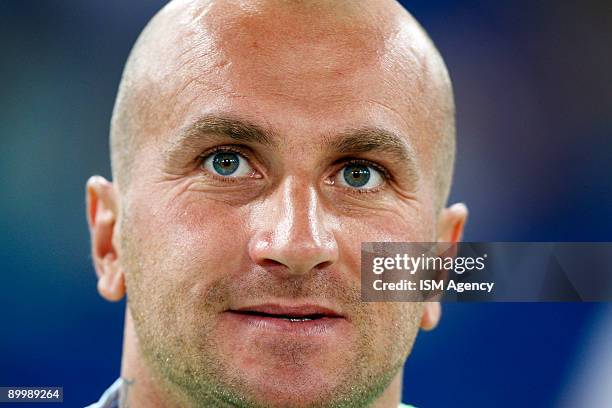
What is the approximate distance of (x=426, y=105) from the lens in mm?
2041

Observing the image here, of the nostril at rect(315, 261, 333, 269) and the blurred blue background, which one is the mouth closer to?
the nostril at rect(315, 261, 333, 269)

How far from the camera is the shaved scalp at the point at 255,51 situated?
6.18 ft

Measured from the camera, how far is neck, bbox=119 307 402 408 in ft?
6.56

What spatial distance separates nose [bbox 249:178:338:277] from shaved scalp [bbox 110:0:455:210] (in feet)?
0.91

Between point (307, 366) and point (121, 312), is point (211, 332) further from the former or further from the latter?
point (121, 312)

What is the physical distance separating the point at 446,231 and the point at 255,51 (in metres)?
0.75

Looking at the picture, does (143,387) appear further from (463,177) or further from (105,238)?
(463,177)

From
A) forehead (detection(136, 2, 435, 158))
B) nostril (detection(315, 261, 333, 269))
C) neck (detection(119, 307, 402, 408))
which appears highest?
forehead (detection(136, 2, 435, 158))

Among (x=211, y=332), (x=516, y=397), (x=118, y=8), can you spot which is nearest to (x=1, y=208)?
(x=118, y=8)

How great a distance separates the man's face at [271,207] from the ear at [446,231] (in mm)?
197

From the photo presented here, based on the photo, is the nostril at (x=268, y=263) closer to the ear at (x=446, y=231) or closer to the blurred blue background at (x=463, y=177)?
the ear at (x=446, y=231)

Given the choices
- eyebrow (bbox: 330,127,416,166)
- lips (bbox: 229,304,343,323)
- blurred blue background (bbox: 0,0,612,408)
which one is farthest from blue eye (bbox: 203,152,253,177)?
blurred blue background (bbox: 0,0,612,408)

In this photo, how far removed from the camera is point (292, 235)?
1744mm

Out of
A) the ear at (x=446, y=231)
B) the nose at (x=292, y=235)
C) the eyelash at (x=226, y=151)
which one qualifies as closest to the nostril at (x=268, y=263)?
the nose at (x=292, y=235)
